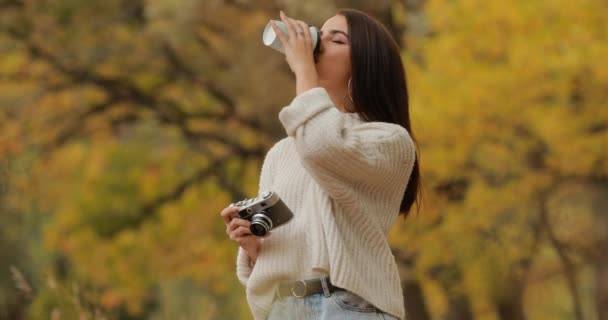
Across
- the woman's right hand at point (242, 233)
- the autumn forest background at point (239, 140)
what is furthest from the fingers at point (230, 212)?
the autumn forest background at point (239, 140)

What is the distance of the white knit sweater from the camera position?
270 centimetres

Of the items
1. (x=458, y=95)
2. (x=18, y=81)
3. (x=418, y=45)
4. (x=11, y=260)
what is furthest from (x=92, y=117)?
(x=458, y=95)

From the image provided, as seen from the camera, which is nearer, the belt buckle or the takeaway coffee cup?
the belt buckle

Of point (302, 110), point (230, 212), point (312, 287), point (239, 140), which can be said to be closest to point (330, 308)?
point (312, 287)

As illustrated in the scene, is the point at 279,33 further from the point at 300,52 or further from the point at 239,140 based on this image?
the point at 239,140

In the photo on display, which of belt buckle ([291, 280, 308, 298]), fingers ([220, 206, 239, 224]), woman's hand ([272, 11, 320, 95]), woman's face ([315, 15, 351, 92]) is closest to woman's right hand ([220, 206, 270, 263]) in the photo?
fingers ([220, 206, 239, 224])

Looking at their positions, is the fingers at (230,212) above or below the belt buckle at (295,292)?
above

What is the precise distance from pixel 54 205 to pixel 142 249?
1608 millimetres

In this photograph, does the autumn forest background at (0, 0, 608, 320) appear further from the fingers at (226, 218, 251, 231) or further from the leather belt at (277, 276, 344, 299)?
the leather belt at (277, 276, 344, 299)

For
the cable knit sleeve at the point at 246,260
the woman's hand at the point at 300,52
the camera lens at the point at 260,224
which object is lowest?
the cable knit sleeve at the point at 246,260

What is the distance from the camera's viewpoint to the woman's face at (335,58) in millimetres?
3002

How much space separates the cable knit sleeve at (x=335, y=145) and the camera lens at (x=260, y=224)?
153mm

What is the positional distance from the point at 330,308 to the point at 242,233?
301mm

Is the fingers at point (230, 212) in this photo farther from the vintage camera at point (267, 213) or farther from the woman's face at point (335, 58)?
the woman's face at point (335, 58)
